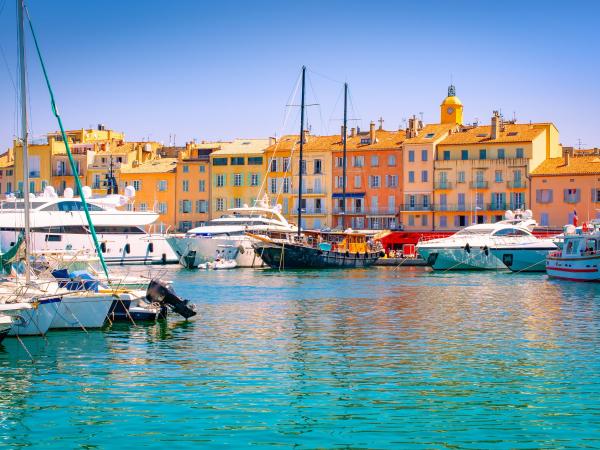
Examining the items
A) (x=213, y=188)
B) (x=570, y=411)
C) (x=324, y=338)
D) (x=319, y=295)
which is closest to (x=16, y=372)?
(x=324, y=338)

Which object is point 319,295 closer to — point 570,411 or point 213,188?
point 570,411

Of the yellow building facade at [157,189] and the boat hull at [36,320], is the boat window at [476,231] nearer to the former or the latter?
the yellow building facade at [157,189]

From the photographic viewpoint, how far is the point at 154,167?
4117 inches

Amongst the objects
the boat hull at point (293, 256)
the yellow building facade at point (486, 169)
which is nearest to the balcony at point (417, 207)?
the yellow building facade at point (486, 169)

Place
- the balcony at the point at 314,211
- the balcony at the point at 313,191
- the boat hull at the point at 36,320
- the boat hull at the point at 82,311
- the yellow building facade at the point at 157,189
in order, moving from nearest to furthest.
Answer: the boat hull at the point at 36,320 → the boat hull at the point at 82,311 → the balcony at the point at 314,211 → the balcony at the point at 313,191 → the yellow building facade at the point at 157,189

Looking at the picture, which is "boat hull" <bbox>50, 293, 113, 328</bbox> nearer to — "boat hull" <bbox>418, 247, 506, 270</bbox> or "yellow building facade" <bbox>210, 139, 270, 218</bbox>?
"boat hull" <bbox>418, 247, 506, 270</bbox>

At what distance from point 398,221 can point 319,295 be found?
4942 cm

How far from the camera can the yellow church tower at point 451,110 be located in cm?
10312

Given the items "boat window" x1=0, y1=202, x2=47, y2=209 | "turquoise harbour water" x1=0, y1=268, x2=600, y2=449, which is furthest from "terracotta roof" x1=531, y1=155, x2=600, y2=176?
"turquoise harbour water" x1=0, y1=268, x2=600, y2=449

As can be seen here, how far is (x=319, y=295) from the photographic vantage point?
147ft

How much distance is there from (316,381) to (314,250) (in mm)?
48343

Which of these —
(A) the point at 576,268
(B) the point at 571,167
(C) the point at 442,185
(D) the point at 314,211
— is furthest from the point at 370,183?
(A) the point at 576,268

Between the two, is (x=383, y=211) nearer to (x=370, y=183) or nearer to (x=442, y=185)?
(x=370, y=183)

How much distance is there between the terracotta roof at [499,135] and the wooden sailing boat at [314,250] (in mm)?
20720
